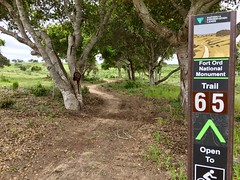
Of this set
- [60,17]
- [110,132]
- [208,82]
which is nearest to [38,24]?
[60,17]

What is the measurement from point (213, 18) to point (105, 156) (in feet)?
12.5

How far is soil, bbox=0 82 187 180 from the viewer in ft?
15.3

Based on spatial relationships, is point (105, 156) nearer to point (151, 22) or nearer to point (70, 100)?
point (151, 22)

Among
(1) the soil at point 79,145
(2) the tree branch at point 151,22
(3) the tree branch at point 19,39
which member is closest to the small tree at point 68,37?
(3) the tree branch at point 19,39

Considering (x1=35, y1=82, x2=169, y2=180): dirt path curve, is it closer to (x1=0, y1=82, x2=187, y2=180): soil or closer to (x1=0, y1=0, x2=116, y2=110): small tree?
(x1=0, y1=82, x2=187, y2=180): soil

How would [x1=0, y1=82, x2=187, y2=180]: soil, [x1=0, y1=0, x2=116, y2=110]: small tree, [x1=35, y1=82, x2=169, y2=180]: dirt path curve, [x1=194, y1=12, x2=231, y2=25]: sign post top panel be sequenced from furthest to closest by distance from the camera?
[x1=0, y1=0, x2=116, y2=110]: small tree
[x1=0, y1=82, x2=187, y2=180]: soil
[x1=35, y1=82, x2=169, y2=180]: dirt path curve
[x1=194, y1=12, x2=231, y2=25]: sign post top panel

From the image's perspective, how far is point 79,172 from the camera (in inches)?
183

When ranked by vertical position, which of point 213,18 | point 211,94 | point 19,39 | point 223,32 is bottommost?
point 211,94

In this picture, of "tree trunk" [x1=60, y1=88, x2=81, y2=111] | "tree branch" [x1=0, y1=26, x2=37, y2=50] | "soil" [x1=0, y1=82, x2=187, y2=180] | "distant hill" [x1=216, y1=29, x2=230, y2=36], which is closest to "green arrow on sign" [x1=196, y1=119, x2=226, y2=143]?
"distant hill" [x1=216, y1=29, x2=230, y2=36]

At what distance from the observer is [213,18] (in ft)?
7.45

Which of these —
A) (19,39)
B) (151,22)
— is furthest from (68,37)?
(151,22)

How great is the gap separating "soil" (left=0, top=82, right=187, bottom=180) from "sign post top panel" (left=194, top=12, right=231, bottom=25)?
2.81m

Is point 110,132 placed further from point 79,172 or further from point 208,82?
point 208,82

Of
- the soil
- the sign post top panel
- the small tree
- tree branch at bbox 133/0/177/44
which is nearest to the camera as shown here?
the sign post top panel
